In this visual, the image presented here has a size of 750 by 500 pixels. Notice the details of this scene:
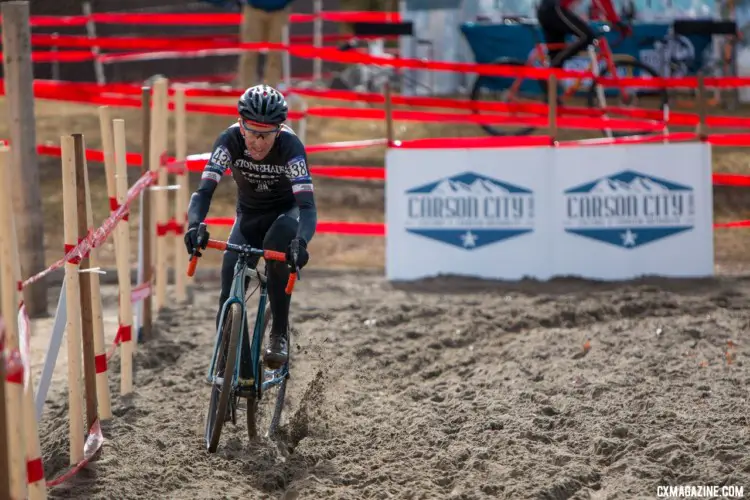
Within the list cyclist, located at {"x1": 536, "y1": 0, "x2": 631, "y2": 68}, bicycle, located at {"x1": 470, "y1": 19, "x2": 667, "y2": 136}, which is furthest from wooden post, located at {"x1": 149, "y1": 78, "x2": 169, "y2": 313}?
cyclist, located at {"x1": 536, "y1": 0, "x2": 631, "y2": 68}

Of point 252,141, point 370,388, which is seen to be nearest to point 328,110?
point 370,388

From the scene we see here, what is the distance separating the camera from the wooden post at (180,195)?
32.6 ft

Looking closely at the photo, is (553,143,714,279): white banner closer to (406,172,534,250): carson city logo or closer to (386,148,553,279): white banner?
(386,148,553,279): white banner

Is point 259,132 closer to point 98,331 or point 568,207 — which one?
point 98,331

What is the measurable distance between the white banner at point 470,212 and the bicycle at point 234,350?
5242 mm

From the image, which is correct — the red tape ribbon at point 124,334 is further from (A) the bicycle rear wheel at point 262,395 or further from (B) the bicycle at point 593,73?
(B) the bicycle at point 593,73

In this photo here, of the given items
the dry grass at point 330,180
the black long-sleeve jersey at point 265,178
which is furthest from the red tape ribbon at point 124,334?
the dry grass at point 330,180

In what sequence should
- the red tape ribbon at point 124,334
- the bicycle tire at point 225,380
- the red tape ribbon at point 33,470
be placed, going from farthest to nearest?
1. the red tape ribbon at point 124,334
2. the bicycle tire at point 225,380
3. the red tape ribbon at point 33,470

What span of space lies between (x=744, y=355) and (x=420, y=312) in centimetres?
300

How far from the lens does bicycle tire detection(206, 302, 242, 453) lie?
589cm

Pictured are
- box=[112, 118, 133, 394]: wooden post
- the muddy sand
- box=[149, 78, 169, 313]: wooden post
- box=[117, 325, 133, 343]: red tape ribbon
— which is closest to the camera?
the muddy sand

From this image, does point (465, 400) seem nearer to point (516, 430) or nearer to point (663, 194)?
point (516, 430)

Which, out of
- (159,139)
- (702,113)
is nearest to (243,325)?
(159,139)

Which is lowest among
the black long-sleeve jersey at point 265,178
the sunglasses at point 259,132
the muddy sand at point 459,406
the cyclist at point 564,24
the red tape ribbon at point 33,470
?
the muddy sand at point 459,406
